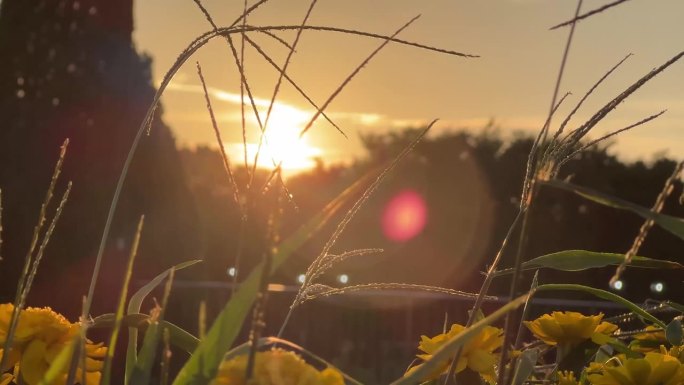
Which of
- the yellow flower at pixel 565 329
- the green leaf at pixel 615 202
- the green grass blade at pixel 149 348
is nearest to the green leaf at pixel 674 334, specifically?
the yellow flower at pixel 565 329

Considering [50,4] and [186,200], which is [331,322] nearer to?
[186,200]

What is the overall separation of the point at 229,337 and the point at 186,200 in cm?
628

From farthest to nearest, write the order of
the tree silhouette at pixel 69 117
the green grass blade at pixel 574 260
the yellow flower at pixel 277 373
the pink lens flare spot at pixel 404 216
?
1. the pink lens flare spot at pixel 404 216
2. the tree silhouette at pixel 69 117
3. the green grass blade at pixel 574 260
4. the yellow flower at pixel 277 373

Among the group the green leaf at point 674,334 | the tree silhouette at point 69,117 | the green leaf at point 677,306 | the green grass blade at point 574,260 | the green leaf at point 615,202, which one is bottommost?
the green leaf at point 674,334

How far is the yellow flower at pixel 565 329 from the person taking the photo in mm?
1129

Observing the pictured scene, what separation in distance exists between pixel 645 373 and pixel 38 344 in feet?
2.11

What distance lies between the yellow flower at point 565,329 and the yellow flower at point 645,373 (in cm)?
13

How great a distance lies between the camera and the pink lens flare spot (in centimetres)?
1226

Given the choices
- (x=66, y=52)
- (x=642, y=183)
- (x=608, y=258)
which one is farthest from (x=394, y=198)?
(x=608, y=258)

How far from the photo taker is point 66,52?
5.62m

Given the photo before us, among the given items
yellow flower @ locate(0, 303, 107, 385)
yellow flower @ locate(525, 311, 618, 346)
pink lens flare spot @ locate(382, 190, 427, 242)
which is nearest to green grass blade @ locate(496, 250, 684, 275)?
yellow flower @ locate(525, 311, 618, 346)

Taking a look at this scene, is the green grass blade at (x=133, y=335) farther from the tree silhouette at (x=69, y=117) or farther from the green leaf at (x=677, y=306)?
the tree silhouette at (x=69, y=117)

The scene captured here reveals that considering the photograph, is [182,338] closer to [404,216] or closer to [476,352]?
[476,352]

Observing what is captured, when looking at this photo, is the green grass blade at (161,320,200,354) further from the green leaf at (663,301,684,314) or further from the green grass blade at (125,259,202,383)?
the green leaf at (663,301,684,314)
